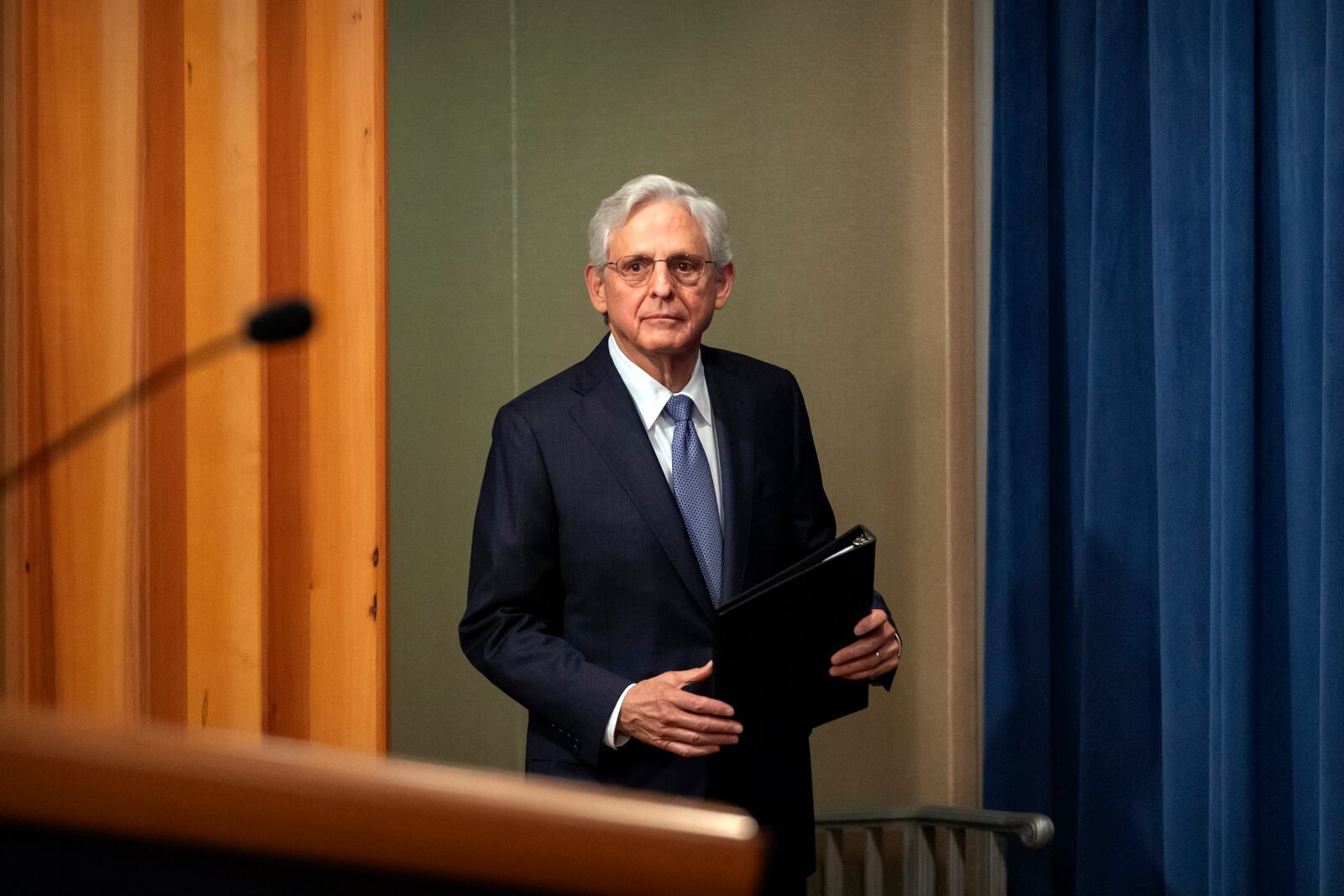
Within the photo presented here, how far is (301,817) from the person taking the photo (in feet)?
1.79

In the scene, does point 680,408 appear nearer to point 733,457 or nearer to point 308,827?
point 733,457

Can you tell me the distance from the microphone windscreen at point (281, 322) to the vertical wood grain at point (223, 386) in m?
0.97

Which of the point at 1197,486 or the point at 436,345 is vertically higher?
the point at 436,345

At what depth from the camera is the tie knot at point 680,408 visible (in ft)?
6.76

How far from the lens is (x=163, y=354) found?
209 centimetres

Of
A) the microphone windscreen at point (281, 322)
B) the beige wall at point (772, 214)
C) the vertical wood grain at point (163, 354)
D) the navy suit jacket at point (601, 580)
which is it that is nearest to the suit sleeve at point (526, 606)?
the navy suit jacket at point (601, 580)

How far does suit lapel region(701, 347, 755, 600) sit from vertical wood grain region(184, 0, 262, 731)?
31.7 inches

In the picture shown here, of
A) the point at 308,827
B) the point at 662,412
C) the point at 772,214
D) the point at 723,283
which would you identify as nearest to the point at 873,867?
the point at 662,412

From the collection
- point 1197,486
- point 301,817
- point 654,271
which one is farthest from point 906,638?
point 301,817

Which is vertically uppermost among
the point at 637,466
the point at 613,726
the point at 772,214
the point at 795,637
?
the point at 772,214

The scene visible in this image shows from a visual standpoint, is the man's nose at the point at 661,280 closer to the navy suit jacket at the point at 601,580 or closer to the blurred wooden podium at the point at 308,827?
the navy suit jacket at the point at 601,580

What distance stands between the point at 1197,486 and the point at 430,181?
1.78m

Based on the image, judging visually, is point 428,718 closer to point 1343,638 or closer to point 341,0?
point 341,0

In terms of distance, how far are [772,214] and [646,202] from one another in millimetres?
859
